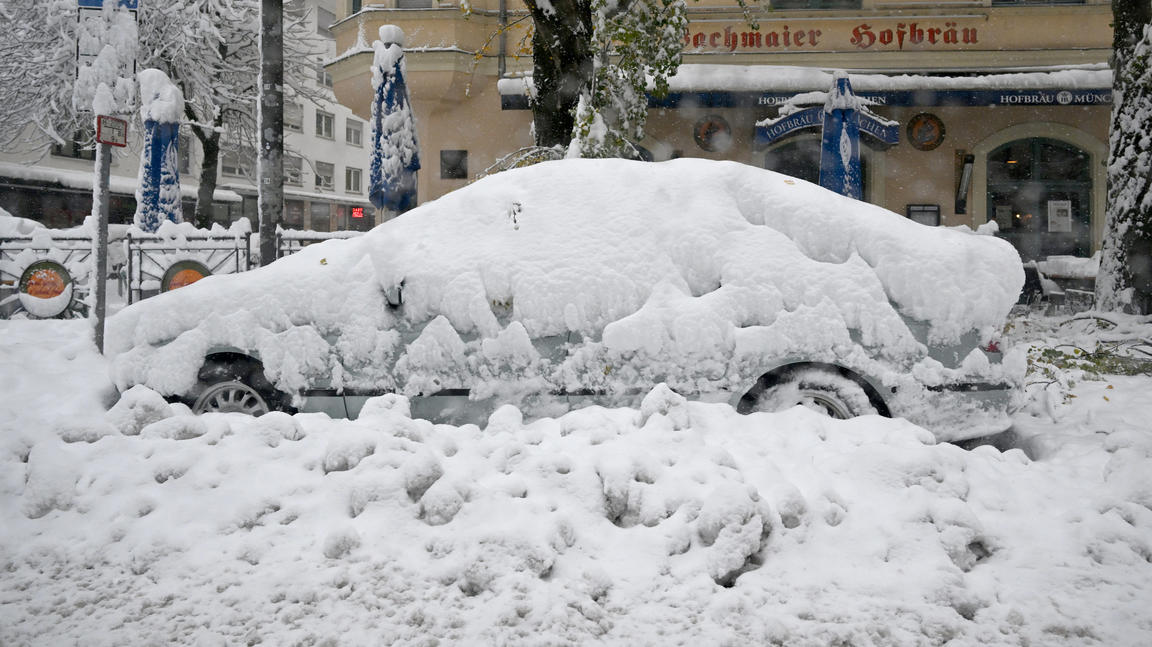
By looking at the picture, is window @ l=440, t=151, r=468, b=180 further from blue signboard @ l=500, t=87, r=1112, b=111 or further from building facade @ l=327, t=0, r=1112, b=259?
blue signboard @ l=500, t=87, r=1112, b=111

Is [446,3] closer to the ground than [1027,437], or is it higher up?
higher up

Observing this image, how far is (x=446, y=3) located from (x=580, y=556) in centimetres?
1457

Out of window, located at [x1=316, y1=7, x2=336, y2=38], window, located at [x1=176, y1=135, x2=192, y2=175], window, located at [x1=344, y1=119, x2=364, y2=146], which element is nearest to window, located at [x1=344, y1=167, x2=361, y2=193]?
window, located at [x1=344, y1=119, x2=364, y2=146]

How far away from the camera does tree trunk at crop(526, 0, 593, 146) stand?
9211 millimetres

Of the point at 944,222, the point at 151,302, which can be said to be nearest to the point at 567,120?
the point at 151,302

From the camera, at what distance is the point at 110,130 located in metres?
6.46

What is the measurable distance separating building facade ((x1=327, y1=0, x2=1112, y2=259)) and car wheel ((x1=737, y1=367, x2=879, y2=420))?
1034cm

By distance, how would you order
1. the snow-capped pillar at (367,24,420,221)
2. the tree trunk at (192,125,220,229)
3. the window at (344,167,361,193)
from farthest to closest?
the window at (344,167,361,193), the tree trunk at (192,125,220,229), the snow-capped pillar at (367,24,420,221)

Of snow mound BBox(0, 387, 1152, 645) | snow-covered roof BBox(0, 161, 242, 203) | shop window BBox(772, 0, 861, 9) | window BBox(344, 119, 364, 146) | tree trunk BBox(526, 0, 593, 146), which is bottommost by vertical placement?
snow mound BBox(0, 387, 1152, 645)

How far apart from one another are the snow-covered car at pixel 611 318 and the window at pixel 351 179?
140 ft

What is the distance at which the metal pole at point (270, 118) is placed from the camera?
29.4 ft

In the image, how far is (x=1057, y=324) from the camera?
9.33m

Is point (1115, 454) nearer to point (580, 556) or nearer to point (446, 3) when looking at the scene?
point (580, 556)

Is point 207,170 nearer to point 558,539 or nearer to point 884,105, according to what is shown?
point 884,105
